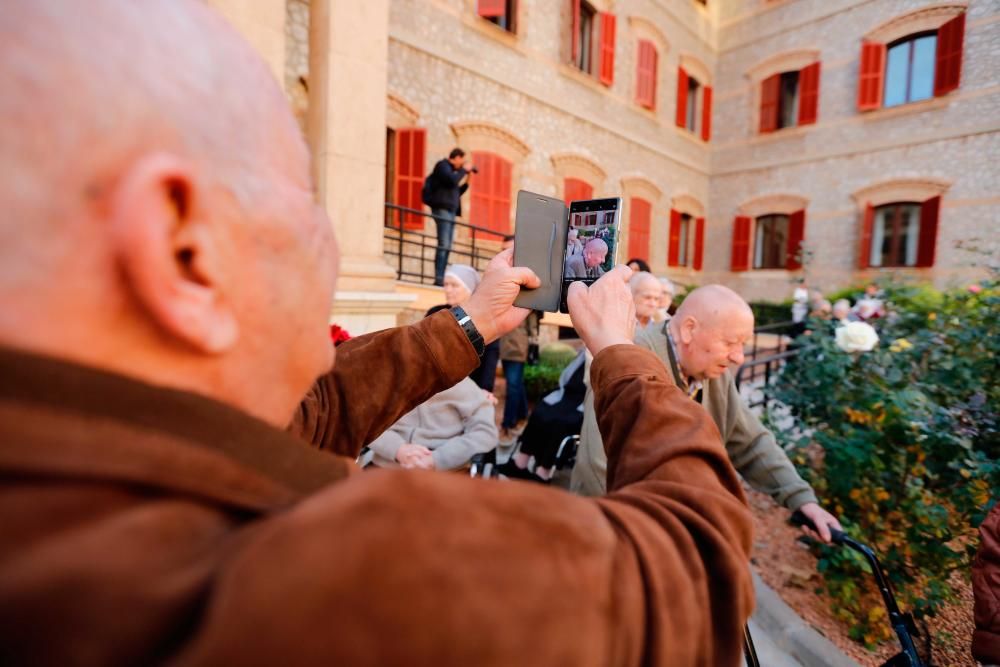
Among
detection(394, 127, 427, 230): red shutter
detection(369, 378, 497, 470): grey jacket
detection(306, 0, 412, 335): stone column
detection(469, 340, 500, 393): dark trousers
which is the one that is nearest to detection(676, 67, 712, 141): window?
detection(394, 127, 427, 230): red shutter

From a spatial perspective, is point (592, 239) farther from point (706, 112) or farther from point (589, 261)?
point (706, 112)

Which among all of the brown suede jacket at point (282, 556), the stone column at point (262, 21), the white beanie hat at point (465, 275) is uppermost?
the stone column at point (262, 21)

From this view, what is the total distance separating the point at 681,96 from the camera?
15.0m

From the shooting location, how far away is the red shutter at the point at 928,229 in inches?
491

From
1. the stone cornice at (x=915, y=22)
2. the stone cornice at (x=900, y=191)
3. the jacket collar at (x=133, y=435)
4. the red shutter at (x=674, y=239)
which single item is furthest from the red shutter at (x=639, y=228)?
the jacket collar at (x=133, y=435)

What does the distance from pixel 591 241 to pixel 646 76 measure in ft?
47.2

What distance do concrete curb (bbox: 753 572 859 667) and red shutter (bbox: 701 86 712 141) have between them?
16.0 meters

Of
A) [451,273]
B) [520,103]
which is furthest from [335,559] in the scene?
[520,103]

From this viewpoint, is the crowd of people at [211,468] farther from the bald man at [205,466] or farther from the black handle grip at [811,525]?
the black handle grip at [811,525]

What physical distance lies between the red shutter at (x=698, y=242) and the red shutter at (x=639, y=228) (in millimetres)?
2664

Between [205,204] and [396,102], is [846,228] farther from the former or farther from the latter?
[205,204]

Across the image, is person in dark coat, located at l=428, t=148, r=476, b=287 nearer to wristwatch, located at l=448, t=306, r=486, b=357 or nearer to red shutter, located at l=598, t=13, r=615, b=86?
red shutter, located at l=598, t=13, r=615, b=86

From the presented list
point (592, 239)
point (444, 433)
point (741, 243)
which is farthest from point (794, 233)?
point (592, 239)

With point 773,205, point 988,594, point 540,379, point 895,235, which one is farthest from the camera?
point 773,205
